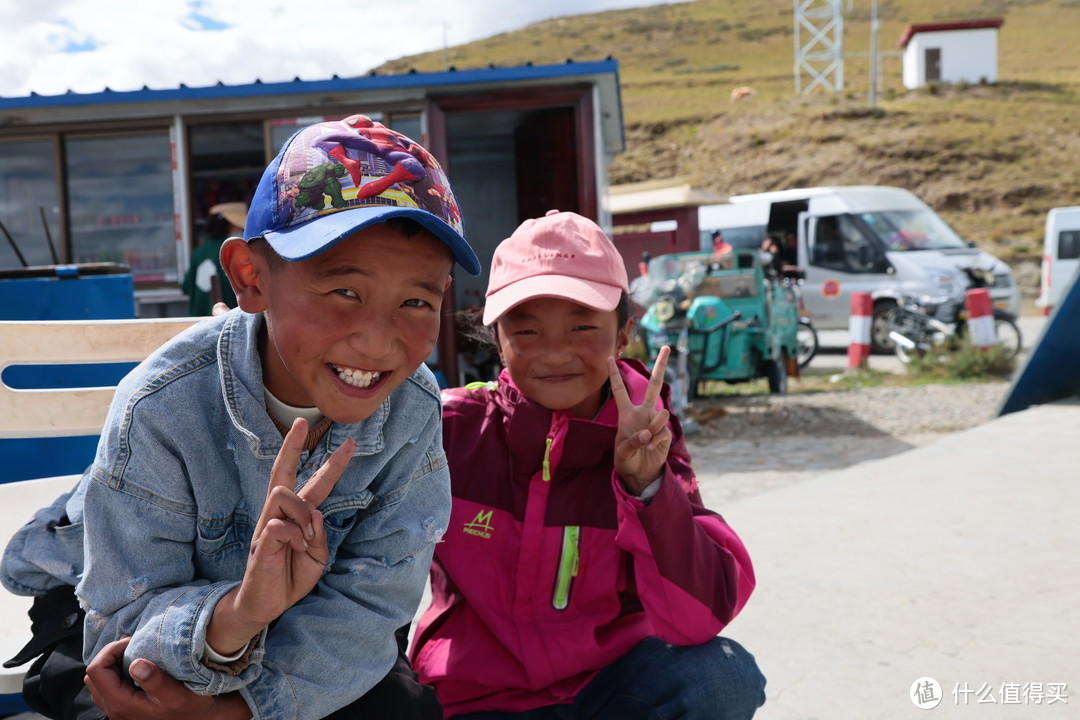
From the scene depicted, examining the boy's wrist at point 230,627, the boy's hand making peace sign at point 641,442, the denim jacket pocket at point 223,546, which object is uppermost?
the boy's hand making peace sign at point 641,442

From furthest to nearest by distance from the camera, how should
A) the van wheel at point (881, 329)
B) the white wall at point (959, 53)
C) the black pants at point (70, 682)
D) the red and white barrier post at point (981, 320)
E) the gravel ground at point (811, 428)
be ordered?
1. the white wall at point (959, 53)
2. the van wheel at point (881, 329)
3. the red and white barrier post at point (981, 320)
4. the gravel ground at point (811, 428)
5. the black pants at point (70, 682)

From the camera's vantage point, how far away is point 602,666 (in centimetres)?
180

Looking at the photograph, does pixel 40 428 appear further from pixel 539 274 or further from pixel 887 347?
pixel 887 347

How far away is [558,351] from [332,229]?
740 mm

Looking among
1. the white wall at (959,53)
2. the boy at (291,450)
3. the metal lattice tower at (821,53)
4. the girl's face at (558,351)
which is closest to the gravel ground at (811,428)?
the girl's face at (558,351)

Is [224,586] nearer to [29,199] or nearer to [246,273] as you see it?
[246,273]

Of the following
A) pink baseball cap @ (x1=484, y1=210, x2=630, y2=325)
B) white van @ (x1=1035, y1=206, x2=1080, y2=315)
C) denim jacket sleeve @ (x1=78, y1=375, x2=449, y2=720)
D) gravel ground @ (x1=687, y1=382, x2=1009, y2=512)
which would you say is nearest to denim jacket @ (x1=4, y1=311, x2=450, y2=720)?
denim jacket sleeve @ (x1=78, y1=375, x2=449, y2=720)

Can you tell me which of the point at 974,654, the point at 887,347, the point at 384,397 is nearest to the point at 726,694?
the point at 384,397

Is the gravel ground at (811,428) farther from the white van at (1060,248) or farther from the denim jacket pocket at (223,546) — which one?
the white van at (1060,248)

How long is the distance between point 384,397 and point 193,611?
0.36 meters

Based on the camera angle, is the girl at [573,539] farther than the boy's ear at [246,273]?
Yes

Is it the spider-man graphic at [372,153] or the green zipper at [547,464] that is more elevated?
the spider-man graphic at [372,153]

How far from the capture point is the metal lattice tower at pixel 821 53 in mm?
54550

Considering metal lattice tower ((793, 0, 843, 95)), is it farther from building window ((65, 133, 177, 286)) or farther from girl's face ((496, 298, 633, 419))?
girl's face ((496, 298, 633, 419))
